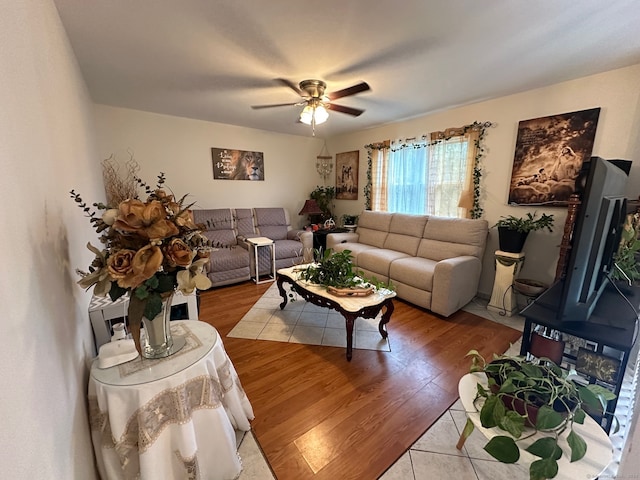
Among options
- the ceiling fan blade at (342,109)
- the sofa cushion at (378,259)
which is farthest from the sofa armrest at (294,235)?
the ceiling fan blade at (342,109)

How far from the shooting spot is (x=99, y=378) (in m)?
0.99

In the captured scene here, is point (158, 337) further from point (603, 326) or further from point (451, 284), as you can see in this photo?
point (451, 284)

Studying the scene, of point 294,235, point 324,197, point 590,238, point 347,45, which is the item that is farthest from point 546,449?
point 324,197

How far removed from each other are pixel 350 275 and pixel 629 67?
296 cm

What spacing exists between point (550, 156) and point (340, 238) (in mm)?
2695

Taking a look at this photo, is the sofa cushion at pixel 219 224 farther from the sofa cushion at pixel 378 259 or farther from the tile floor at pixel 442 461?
the tile floor at pixel 442 461

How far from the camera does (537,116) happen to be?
106 inches

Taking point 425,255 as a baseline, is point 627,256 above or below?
above

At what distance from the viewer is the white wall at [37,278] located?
542mm

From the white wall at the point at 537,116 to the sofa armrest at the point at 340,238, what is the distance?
174 centimetres

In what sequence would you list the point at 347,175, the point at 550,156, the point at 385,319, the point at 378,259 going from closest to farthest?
the point at 385,319
the point at 550,156
the point at 378,259
the point at 347,175

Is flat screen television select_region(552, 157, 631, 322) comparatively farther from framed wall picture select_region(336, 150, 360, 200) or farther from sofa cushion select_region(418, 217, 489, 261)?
framed wall picture select_region(336, 150, 360, 200)

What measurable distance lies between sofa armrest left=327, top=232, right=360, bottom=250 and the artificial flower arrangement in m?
3.23

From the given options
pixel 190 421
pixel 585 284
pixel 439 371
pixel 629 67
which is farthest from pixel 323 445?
pixel 629 67
